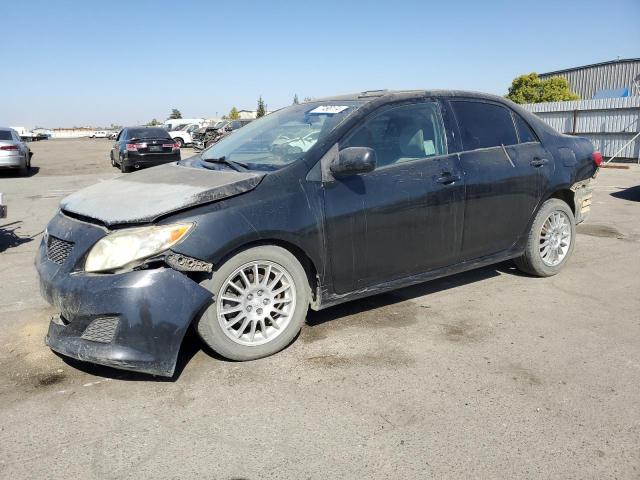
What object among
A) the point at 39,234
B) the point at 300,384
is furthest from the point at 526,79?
the point at 300,384

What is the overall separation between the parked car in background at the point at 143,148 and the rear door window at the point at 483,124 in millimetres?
15375

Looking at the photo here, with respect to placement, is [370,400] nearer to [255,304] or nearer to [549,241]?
[255,304]

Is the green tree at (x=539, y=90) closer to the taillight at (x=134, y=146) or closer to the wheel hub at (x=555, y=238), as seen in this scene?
the taillight at (x=134, y=146)

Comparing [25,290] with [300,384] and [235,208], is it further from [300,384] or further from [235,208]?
[300,384]

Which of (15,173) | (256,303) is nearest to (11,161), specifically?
(15,173)

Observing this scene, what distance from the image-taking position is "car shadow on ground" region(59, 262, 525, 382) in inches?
135

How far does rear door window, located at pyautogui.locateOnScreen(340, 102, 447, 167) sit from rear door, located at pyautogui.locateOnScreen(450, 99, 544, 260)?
0.26 meters

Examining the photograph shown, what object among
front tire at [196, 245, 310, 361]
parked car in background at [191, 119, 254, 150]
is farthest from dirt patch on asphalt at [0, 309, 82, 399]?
parked car in background at [191, 119, 254, 150]

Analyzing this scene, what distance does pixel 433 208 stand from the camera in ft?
13.7

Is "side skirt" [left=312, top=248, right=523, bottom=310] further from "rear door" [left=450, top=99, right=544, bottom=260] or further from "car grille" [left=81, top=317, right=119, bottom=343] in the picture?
"car grille" [left=81, top=317, right=119, bottom=343]

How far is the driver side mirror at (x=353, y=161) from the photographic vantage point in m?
3.63

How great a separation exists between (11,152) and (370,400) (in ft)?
54.8

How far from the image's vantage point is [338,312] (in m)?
4.46

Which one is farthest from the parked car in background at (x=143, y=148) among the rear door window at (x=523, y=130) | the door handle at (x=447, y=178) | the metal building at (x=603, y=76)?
the metal building at (x=603, y=76)
